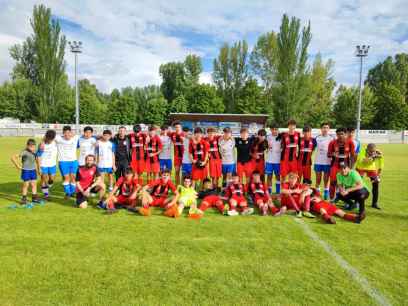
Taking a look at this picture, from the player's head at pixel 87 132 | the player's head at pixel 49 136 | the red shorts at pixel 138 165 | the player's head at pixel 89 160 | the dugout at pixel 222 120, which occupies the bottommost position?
the red shorts at pixel 138 165

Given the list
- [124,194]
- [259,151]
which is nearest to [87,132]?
[124,194]

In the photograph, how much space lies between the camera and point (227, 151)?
7078 mm

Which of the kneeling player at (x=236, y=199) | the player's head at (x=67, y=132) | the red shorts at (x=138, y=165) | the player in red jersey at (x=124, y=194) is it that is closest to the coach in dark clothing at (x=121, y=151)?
the red shorts at (x=138, y=165)

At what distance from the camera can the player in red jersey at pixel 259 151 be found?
22.2 feet

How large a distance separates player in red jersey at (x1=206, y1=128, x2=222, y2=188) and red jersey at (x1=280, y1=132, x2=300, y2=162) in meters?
1.68

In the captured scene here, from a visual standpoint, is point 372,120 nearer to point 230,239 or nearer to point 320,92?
point 320,92

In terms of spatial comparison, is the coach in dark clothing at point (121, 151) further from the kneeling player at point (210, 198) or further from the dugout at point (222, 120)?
the dugout at point (222, 120)

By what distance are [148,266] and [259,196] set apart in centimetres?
344

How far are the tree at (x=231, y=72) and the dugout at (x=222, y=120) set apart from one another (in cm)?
1103

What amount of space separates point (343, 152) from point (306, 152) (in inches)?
32.6

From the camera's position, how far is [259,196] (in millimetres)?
6172

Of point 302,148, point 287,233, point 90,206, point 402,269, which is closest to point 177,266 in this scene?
point 287,233

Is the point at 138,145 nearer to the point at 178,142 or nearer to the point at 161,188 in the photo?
the point at 178,142

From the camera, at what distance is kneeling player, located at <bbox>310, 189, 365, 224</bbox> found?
5207 mm
